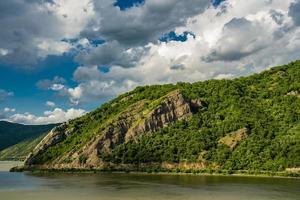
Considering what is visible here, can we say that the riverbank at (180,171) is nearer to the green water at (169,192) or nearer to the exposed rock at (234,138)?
the exposed rock at (234,138)

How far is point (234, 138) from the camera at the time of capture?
548 ft

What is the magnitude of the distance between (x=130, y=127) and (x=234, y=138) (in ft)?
153

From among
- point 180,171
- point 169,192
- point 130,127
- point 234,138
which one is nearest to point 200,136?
point 234,138

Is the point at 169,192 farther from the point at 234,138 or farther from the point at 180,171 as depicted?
the point at 234,138

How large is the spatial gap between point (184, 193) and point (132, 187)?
18.3 metres

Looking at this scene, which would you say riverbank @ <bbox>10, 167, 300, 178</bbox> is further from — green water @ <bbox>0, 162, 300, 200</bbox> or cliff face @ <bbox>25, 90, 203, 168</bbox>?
green water @ <bbox>0, 162, 300, 200</bbox>

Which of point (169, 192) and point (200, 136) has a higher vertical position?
point (200, 136)

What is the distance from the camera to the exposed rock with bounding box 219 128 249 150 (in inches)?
6484

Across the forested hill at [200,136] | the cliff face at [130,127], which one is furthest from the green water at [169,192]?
the cliff face at [130,127]

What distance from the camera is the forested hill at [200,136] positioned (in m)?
156

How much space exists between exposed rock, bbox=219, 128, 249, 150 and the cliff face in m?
26.0

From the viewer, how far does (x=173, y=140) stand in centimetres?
17950

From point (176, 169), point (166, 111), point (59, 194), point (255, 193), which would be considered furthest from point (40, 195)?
point (166, 111)

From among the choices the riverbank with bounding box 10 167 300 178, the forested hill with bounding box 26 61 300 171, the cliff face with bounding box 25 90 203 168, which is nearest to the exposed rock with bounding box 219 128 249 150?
the forested hill with bounding box 26 61 300 171
